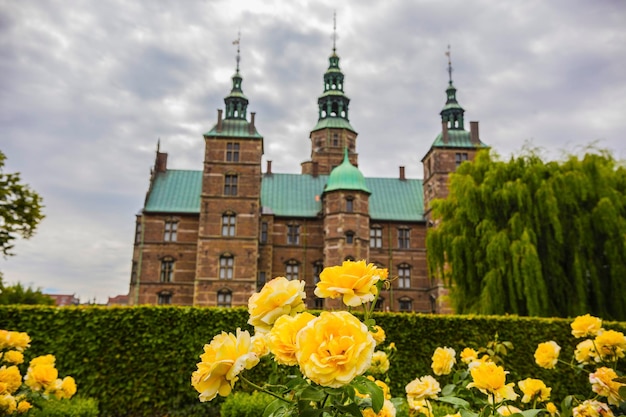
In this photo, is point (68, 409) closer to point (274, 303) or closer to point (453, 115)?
point (274, 303)

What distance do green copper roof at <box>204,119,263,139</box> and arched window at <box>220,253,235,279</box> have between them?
7.79m

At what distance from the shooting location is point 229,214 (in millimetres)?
29781

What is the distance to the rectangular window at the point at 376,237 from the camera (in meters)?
33.9

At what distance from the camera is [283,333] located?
1.82 m

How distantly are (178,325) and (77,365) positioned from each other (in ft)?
7.12

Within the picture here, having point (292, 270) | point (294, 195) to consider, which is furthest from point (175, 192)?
point (292, 270)

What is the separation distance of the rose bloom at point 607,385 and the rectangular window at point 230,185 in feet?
91.9

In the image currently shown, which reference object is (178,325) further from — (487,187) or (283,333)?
(487,187)

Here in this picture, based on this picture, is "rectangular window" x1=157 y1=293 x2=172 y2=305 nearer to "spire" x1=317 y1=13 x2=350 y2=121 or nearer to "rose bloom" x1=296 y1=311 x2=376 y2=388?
"spire" x1=317 y1=13 x2=350 y2=121

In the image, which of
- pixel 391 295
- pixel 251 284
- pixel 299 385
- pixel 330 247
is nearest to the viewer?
pixel 299 385

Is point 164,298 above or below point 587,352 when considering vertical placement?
above

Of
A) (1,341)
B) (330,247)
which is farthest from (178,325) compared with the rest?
(330,247)

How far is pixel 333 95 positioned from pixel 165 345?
1292 inches

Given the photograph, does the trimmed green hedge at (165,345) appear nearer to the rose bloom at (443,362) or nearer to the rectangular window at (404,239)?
the rose bloom at (443,362)
